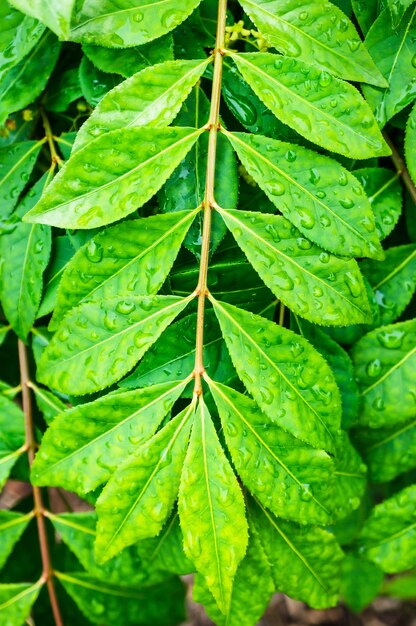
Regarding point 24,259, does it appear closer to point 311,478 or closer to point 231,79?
point 231,79

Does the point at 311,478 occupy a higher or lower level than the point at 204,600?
higher

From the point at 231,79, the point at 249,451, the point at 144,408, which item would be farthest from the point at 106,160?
the point at 249,451

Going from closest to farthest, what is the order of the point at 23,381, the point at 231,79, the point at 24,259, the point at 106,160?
1. the point at 106,160
2. the point at 231,79
3. the point at 24,259
4. the point at 23,381

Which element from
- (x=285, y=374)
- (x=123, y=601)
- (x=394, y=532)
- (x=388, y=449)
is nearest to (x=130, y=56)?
(x=285, y=374)

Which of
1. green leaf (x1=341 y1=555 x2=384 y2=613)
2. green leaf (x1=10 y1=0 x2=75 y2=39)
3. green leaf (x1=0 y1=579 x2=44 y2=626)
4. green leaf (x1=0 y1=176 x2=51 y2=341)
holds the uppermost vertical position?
green leaf (x1=10 y1=0 x2=75 y2=39)

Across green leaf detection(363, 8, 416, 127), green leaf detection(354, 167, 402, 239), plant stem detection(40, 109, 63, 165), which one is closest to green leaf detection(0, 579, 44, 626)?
plant stem detection(40, 109, 63, 165)

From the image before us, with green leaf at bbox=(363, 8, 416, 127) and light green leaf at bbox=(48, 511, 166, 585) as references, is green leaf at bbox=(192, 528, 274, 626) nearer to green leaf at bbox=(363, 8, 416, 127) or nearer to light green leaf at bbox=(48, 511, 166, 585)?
light green leaf at bbox=(48, 511, 166, 585)
